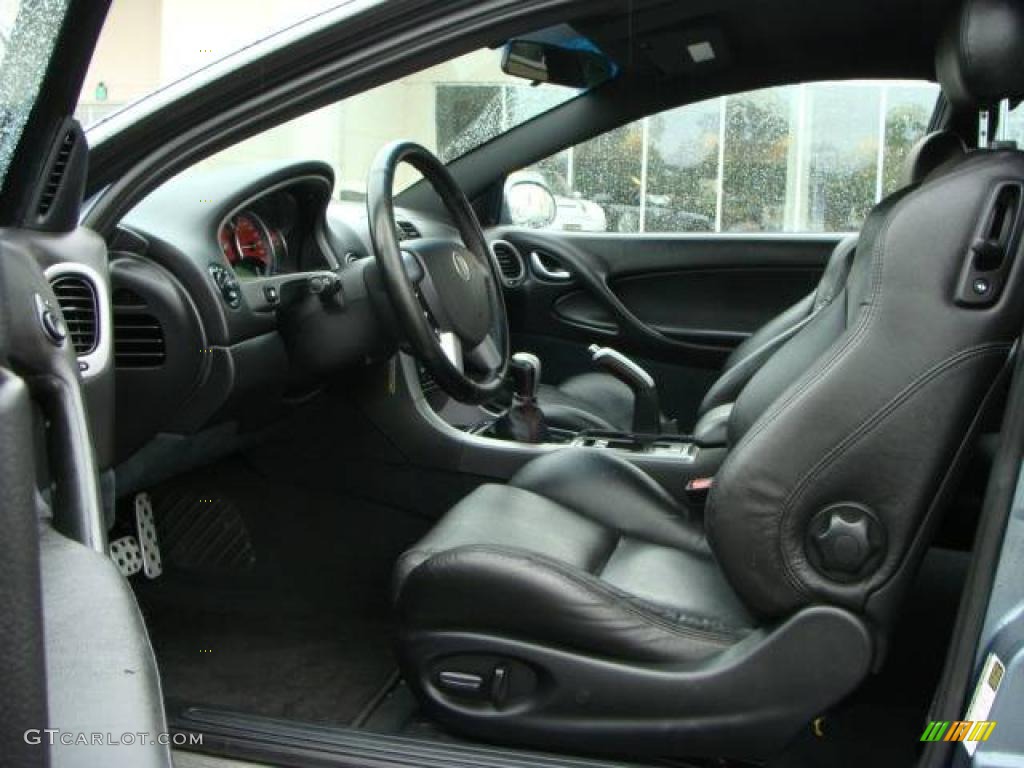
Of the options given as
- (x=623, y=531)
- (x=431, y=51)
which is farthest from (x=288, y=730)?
(x=431, y=51)

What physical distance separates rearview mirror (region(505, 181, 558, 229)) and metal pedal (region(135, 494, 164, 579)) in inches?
56.8

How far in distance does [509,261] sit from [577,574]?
1980mm

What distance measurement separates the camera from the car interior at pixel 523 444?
133cm

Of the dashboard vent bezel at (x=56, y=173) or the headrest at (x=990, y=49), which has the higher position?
the headrest at (x=990, y=49)

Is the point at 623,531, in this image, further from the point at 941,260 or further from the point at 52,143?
the point at 52,143

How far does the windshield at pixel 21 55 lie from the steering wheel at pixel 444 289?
0.90 metres

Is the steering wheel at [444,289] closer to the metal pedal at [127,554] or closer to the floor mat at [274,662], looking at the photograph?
the floor mat at [274,662]

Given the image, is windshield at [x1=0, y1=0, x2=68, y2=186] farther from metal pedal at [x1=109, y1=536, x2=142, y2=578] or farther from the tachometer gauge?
metal pedal at [x1=109, y1=536, x2=142, y2=578]

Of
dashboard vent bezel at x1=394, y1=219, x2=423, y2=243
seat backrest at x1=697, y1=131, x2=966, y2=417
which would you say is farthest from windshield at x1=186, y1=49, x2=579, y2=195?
seat backrest at x1=697, y1=131, x2=966, y2=417

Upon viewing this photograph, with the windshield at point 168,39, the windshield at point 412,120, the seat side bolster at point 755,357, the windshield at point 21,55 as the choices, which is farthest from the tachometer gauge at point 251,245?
the windshield at point 21,55

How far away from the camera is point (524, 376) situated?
2561 millimetres

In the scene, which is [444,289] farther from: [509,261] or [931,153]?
[509,261]

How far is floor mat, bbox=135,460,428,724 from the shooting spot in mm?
2211

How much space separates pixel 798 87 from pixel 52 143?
6.87 ft
